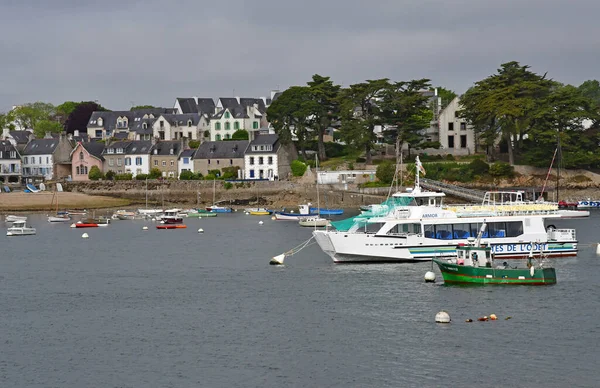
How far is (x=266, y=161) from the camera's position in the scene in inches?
4970

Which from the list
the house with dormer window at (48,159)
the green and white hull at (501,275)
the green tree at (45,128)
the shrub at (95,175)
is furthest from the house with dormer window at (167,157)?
the green and white hull at (501,275)

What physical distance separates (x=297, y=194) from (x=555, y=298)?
73008mm

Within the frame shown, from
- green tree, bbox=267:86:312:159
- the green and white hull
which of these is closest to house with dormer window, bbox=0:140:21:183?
green tree, bbox=267:86:312:159

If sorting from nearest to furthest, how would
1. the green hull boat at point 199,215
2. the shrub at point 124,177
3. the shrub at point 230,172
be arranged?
the green hull boat at point 199,215
the shrub at point 230,172
the shrub at point 124,177

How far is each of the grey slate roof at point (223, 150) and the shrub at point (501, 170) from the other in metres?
33.9

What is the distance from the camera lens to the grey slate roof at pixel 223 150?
129 m

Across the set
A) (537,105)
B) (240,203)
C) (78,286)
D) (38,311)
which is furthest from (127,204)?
A: (38,311)

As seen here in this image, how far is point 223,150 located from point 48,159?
28.2 m

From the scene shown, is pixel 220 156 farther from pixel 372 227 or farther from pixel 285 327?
pixel 285 327

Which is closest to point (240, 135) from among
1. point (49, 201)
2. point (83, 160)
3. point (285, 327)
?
point (83, 160)

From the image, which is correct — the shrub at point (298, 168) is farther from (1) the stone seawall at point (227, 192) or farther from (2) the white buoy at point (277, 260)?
(2) the white buoy at point (277, 260)

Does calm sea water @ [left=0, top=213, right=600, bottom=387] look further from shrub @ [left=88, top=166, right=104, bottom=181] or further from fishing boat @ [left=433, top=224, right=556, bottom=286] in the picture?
shrub @ [left=88, top=166, right=104, bottom=181]

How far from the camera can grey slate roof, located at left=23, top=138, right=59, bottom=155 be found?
140 meters

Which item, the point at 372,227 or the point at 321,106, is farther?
the point at 321,106
